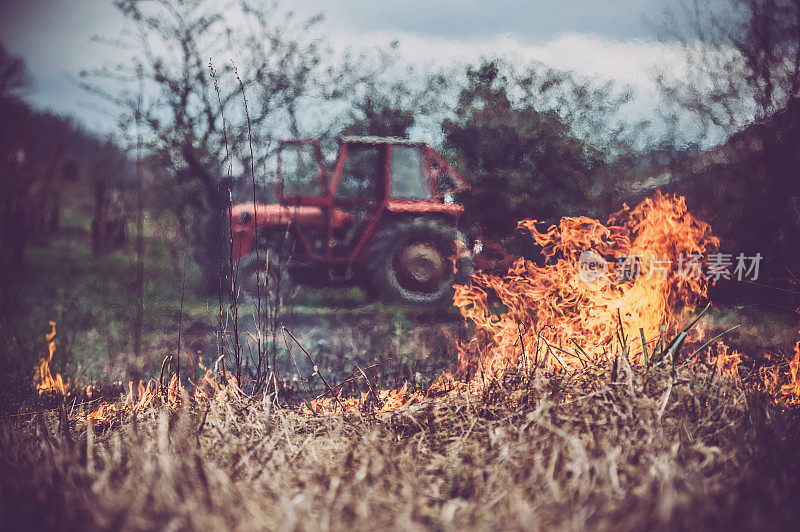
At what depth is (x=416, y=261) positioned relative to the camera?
6176mm

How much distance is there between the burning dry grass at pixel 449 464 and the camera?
1.33 m

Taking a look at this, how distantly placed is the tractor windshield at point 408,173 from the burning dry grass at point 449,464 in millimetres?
3601

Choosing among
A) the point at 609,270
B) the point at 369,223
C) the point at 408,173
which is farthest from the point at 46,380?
the point at 609,270

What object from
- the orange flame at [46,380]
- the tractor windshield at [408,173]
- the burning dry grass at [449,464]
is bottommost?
the orange flame at [46,380]

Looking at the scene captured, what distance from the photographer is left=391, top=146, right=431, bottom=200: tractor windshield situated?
5684 mm

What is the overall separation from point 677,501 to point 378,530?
72 centimetres

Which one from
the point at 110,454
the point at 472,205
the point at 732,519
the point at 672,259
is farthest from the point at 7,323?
the point at 672,259

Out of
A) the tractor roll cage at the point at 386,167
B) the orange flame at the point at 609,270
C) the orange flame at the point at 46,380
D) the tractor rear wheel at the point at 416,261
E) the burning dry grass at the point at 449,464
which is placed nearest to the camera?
the burning dry grass at the point at 449,464

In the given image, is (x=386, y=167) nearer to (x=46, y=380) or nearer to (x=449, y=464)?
(x=46, y=380)

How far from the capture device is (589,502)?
1418mm

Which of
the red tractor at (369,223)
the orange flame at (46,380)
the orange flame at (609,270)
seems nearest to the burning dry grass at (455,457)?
the orange flame at (46,380)

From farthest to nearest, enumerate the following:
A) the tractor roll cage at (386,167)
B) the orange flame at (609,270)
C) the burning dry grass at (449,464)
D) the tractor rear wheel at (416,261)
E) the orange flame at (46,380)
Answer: the tractor rear wheel at (416,261) < the tractor roll cage at (386,167) < the orange flame at (609,270) < the orange flame at (46,380) < the burning dry grass at (449,464)

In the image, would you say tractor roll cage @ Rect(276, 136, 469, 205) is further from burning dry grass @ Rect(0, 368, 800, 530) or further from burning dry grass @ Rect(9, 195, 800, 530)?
burning dry grass @ Rect(0, 368, 800, 530)

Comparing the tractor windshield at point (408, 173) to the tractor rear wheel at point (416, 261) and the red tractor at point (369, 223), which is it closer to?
the red tractor at point (369, 223)
